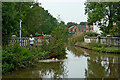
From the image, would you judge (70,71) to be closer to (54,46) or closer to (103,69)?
(103,69)

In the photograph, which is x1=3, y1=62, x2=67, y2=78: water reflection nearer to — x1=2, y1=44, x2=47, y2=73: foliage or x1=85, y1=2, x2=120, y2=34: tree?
x1=2, y1=44, x2=47, y2=73: foliage

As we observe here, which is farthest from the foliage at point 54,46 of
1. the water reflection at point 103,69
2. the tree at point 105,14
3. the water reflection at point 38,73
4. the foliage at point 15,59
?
the tree at point 105,14

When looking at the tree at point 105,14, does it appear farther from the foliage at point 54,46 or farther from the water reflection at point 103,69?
the water reflection at point 103,69

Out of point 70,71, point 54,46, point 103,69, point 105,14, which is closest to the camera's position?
point 70,71

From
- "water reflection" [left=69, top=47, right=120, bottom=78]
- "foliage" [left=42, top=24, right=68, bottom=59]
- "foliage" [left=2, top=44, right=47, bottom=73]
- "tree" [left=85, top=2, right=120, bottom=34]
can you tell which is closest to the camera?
"water reflection" [left=69, top=47, right=120, bottom=78]

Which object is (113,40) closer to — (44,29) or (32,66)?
(32,66)

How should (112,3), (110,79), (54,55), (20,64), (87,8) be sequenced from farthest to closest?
(87,8)
(112,3)
(54,55)
(20,64)
(110,79)

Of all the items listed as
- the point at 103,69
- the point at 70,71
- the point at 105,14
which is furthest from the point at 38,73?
the point at 105,14

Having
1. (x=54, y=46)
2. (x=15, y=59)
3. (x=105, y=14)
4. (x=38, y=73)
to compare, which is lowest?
(x=38, y=73)

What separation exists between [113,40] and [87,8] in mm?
14054

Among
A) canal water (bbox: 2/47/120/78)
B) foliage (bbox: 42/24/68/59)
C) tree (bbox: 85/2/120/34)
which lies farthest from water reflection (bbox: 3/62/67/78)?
tree (bbox: 85/2/120/34)

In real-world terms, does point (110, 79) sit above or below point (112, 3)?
below

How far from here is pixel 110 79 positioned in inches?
275

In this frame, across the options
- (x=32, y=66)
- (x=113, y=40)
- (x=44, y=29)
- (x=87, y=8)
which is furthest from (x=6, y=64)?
(x=44, y=29)
